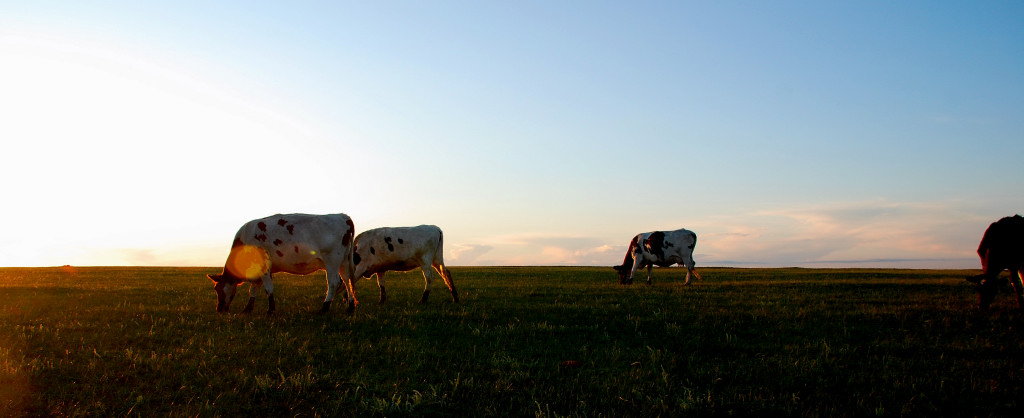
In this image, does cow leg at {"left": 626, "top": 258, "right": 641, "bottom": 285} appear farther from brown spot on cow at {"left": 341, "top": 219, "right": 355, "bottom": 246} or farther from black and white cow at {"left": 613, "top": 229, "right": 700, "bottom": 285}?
brown spot on cow at {"left": 341, "top": 219, "right": 355, "bottom": 246}

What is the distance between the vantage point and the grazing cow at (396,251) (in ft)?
53.4

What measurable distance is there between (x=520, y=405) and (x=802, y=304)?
12770 millimetres

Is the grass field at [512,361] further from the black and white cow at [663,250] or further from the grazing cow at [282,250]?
the black and white cow at [663,250]

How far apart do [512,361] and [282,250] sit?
8755 mm

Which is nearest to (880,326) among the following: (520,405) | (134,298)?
(520,405)

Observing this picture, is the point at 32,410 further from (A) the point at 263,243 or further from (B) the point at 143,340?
(A) the point at 263,243

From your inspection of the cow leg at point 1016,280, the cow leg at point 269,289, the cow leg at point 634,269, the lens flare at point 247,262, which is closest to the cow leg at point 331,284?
the cow leg at point 269,289

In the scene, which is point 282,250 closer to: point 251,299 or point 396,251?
point 251,299

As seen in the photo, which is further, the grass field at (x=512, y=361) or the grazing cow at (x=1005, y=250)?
the grazing cow at (x=1005, y=250)

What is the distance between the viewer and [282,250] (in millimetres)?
13859

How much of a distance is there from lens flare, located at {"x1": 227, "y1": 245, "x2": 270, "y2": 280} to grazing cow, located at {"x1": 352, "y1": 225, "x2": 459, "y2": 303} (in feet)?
9.67

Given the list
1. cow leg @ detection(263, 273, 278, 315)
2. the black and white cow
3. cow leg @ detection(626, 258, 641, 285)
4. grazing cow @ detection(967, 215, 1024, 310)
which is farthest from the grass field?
the black and white cow

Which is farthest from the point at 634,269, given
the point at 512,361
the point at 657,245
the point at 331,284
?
the point at 512,361

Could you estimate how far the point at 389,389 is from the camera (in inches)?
259
